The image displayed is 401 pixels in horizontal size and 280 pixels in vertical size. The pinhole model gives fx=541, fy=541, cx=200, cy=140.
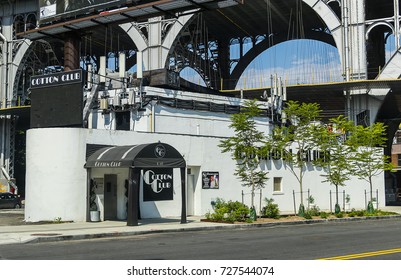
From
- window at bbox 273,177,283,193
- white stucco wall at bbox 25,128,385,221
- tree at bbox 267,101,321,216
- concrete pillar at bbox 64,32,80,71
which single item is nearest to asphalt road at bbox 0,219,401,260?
white stucco wall at bbox 25,128,385,221

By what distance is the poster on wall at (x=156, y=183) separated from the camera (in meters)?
26.7

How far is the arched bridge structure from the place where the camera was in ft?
120

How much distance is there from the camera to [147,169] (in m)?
26.4

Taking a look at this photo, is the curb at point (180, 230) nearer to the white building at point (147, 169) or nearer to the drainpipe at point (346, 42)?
the white building at point (147, 169)

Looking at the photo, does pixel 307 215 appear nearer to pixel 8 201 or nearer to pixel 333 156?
pixel 333 156

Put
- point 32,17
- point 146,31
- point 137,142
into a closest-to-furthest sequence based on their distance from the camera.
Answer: point 137,142
point 146,31
point 32,17

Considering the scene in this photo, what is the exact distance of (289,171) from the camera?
3503cm

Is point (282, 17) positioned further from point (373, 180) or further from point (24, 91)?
point (24, 91)

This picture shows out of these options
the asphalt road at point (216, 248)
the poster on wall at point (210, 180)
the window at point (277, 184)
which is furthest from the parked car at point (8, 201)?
the asphalt road at point (216, 248)

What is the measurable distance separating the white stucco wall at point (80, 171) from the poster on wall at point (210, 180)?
225 mm

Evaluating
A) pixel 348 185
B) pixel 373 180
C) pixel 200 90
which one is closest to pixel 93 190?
pixel 200 90

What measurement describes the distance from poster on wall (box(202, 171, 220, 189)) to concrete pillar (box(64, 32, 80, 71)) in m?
13.2

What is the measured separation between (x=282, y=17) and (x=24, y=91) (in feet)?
101

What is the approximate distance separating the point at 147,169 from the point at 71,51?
46.3 ft
